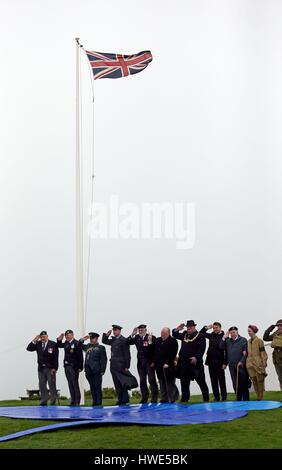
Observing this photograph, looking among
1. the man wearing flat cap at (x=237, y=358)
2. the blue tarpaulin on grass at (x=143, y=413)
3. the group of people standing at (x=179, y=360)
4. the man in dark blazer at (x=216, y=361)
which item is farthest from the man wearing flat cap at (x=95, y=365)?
the man wearing flat cap at (x=237, y=358)

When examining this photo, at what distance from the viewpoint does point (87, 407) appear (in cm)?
1279

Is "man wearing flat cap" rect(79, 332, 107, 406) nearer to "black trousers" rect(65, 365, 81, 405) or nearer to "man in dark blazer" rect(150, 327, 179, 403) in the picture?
"black trousers" rect(65, 365, 81, 405)

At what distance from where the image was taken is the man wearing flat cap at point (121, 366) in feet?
42.7

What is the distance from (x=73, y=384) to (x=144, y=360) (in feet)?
4.46

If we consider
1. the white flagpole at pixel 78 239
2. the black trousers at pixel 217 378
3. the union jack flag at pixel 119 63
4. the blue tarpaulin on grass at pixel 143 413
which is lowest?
the blue tarpaulin on grass at pixel 143 413

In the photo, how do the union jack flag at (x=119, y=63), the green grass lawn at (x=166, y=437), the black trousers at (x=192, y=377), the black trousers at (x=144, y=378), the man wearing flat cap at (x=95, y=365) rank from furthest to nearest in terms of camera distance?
the union jack flag at (x=119, y=63), the black trousers at (x=144, y=378), the man wearing flat cap at (x=95, y=365), the black trousers at (x=192, y=377), the green grass lawn at (x=166, y=437)

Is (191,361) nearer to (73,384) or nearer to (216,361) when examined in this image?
(216,361)

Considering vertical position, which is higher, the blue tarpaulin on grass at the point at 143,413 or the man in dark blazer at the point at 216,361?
the man in dark blazer at the point at 216,361

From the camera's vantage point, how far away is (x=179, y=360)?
12.7 meters

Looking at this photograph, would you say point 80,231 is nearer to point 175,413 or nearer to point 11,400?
point 11,400

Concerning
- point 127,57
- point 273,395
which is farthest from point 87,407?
point 127,57

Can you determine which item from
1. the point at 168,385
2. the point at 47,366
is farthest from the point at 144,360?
the point at 47,366

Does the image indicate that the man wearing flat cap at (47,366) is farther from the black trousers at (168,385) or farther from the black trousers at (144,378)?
the black trousers at (168,385)

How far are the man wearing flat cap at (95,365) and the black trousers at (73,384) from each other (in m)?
0.61
